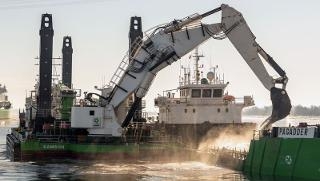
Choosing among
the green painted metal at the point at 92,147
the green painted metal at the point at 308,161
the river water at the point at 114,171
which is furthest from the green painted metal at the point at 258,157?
the green painted metal at the point at 92,147

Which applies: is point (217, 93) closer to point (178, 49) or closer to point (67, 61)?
point (178, 49)

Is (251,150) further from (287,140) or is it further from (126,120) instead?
(126,120)

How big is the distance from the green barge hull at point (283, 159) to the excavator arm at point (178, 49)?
7.29 meters

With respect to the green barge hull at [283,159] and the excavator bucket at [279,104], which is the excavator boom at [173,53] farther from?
the green barge hull at [283,159]

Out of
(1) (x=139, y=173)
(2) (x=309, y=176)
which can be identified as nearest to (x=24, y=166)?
(1) (x=139, y=173)

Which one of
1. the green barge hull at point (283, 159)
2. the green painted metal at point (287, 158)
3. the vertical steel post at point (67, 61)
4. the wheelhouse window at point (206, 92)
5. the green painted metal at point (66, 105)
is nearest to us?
the green barge hull at point (283, 159)

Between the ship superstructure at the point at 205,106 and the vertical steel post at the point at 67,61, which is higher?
the vertical steel post at the point at 67,61

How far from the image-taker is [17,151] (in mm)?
49500

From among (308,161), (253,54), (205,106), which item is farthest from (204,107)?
(308,161)

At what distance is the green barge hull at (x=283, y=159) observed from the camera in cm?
3078

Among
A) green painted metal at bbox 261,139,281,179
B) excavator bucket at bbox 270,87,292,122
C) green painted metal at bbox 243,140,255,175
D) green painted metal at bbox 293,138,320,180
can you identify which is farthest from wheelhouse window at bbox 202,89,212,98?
green painted metal at bbox 293,138,320,180

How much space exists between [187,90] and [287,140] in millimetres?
22573

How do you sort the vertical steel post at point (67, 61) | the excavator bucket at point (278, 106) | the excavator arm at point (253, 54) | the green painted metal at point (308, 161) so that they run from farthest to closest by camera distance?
the vertical steel post at point (67, 61) < the excavator arm at point (253, 54) < the excavator bucket at point (278, 106) < the green painted metal at point (308, 161)

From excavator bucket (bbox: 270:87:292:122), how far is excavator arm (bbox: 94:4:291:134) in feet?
3.72
